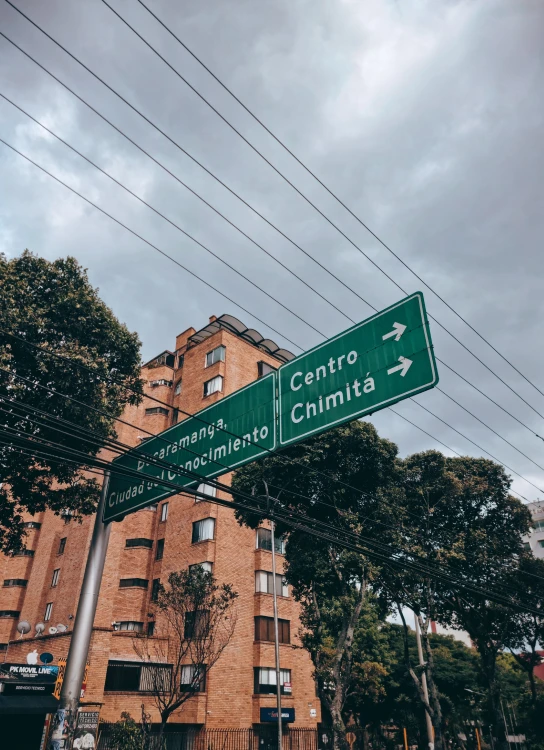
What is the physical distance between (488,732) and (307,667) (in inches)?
1019

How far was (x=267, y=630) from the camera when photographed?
32.1 meters

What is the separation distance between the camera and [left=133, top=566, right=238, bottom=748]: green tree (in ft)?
76.1

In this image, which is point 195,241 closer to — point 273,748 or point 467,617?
point 467,617

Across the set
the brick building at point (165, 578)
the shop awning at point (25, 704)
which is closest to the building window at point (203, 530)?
the brick building at point (165, 578)

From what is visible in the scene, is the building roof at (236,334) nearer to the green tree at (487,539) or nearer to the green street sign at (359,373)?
the green tree at (487,539)

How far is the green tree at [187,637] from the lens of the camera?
76.1 ft

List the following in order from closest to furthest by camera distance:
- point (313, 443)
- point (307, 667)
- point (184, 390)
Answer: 1. point (313, 443)
2. point (307, 667)
3. point (184, 390)

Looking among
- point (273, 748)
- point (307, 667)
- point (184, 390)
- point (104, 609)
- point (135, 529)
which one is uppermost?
point (184, 390)

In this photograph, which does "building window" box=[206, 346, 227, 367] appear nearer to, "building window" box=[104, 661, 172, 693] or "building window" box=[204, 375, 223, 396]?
"building window" box=[204, 375, 223, 396]

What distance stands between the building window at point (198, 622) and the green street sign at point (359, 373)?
1990 cm

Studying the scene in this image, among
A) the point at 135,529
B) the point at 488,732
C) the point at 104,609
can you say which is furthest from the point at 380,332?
the point at 488,732

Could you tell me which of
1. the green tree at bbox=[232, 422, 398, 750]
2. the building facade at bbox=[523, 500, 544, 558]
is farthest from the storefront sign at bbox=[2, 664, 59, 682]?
the building facade at bbox=[523, 500, 544, 558]

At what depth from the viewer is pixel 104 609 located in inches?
1208

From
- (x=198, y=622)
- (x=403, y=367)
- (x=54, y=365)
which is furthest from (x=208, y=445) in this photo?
(x=198, y=622)
